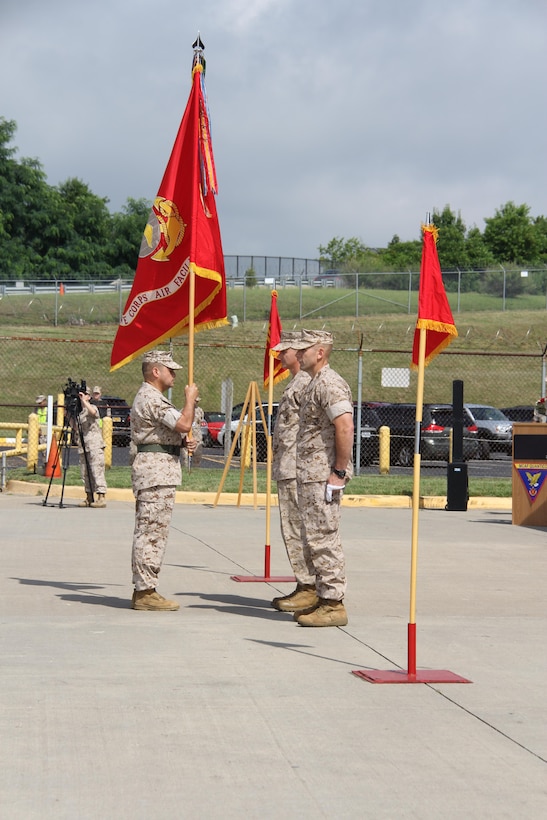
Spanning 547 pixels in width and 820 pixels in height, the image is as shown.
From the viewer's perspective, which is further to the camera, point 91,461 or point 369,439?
point 369,439

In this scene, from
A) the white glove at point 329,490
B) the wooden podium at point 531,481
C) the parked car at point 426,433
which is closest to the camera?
the white glove at point 329,490

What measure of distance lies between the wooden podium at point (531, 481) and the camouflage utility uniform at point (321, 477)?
887 cm

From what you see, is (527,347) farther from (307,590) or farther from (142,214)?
(142,214)

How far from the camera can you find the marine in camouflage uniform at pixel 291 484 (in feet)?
30.8

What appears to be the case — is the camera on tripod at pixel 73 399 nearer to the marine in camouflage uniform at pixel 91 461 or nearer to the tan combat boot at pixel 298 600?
the marine in camouflage uniform at pixel 91 461

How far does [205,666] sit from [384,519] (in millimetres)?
10321

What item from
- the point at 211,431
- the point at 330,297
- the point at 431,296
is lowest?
the point at 211,431

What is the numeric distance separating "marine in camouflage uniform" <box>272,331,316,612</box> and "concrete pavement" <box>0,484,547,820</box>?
335mm

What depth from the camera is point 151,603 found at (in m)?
9.19

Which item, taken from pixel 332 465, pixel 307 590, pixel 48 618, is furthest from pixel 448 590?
pixel 48 618

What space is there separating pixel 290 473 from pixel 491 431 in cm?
2461

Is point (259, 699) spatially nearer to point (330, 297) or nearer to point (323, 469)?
point (323, 469)

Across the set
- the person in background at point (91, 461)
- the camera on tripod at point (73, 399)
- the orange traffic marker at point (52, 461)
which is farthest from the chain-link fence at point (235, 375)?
the camera on tripod at point (73, 399)

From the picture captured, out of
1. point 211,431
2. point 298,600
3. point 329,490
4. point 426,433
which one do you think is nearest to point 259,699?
point 329,490
